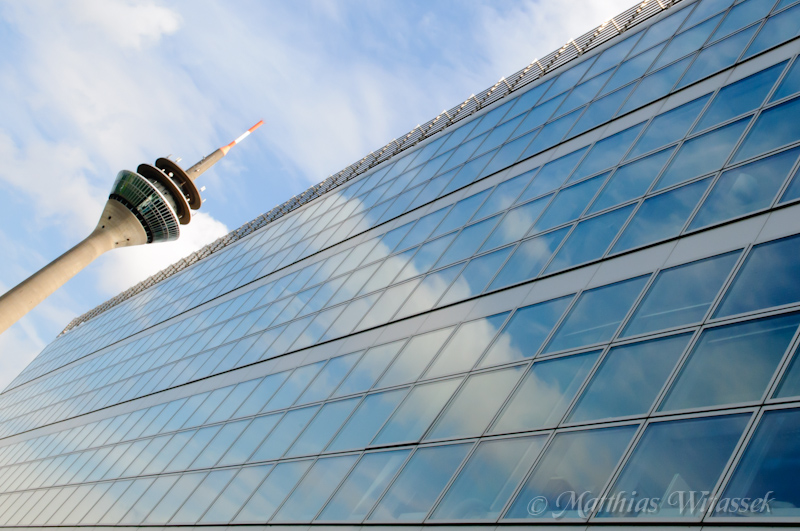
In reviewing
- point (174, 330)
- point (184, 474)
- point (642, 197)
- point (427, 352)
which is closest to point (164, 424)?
point (184, 474)

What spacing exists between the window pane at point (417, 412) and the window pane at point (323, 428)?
2239 mm

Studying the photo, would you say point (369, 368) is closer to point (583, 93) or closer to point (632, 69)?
point (583, 93)

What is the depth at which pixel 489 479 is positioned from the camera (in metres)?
11.1

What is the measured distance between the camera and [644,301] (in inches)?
476

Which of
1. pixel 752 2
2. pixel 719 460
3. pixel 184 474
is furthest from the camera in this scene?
pixel 184 474

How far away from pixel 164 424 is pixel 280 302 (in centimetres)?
749

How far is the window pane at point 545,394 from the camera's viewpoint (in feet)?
37.0

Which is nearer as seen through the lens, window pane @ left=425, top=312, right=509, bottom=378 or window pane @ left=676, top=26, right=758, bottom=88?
window pane @ left=425, top=312, right=509, bottom=378

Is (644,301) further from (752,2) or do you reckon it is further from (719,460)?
(752,2)

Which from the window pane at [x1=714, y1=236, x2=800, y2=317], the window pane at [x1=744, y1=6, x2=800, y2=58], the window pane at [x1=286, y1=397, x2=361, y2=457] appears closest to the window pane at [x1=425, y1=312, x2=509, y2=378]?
the window pane at [x1=286, y1=397, x2=361, y2=457]

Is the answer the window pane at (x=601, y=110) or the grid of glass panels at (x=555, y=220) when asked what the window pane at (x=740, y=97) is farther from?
the window pane at (x=601, y=110)

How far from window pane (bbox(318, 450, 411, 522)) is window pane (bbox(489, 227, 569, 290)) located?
5717 mm

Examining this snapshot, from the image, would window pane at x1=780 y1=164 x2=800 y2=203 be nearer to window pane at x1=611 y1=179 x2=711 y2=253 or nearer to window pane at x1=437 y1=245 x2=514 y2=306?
window pane at x1=611 y1=179 x2=711 y2=253

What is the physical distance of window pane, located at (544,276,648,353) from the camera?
483 inches
